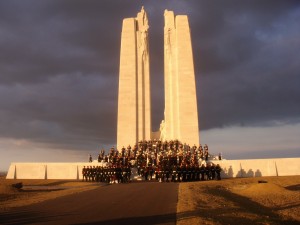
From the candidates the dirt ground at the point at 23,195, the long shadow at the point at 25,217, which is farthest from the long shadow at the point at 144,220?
the dirt ground at the point at 23,195

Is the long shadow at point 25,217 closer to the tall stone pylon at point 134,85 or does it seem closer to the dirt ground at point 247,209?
Result: the dirt ground at point 247,209

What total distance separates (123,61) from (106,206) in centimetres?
3255

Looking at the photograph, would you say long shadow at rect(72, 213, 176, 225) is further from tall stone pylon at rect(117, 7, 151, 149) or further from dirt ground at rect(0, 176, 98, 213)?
tall stone pylon at rect(117, 7, 151, 149)

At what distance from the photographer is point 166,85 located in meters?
42.6

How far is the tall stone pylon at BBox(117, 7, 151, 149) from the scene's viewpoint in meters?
40.8

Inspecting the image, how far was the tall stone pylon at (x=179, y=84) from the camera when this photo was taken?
131 ft

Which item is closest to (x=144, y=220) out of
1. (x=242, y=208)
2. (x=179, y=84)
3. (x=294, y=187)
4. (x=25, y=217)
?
(x=25, y=217)

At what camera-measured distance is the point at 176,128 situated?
40.7 metres

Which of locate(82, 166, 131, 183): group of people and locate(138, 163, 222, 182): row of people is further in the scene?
locate(82, 166, 131, 183): group of people

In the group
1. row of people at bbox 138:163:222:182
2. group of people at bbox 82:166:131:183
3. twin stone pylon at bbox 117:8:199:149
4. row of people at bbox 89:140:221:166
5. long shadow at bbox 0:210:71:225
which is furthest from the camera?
twin stone pylon at bbox 117:8:199:149

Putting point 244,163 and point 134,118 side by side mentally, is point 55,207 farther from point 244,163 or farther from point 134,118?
point 134,118

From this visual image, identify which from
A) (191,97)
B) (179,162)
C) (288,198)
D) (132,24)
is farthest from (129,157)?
(132,24)

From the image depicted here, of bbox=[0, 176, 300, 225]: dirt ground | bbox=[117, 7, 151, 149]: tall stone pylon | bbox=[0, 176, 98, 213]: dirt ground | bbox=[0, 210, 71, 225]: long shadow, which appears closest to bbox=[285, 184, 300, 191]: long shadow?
bbox=[0, 176, 300, 225]: dirt ground

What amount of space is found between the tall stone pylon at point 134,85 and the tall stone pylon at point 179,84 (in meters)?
2.44
